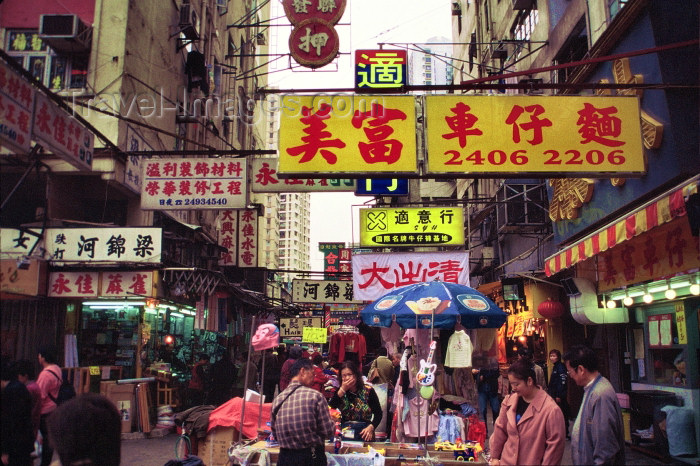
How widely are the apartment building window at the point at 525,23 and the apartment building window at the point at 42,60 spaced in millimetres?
14945

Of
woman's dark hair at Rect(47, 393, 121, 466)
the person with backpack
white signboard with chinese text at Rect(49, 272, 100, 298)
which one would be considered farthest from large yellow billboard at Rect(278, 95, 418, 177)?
white signboard with chinese text at Rect(49, 272, 100, 298)

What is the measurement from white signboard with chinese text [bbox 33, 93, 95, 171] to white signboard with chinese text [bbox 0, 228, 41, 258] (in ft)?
2.81

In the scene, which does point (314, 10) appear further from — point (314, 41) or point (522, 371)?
point (522, 371)

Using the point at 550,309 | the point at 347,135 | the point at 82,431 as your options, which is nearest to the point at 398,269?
the point at 550,309

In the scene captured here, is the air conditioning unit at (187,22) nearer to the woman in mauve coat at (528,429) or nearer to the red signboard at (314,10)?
the red signboard at (314,10)

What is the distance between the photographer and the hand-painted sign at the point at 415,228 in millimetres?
14180

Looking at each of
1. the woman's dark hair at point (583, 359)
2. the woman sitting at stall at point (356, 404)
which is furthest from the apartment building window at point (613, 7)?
the woman sitting at stall at point (356, 404)

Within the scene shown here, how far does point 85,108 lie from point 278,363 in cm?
1247

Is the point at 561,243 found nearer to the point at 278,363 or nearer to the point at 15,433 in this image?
the point at 278,363

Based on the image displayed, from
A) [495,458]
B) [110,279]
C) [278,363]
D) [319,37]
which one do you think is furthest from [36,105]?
[278,363]

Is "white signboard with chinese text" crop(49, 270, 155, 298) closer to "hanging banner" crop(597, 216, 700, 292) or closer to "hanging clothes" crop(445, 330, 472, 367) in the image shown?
"hanging clothes" crop(445, 330, 472, 367)

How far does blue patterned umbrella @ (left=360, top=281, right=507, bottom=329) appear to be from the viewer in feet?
27.8

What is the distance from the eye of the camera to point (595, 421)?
4703 mm

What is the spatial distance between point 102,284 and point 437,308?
7724 millimetres
